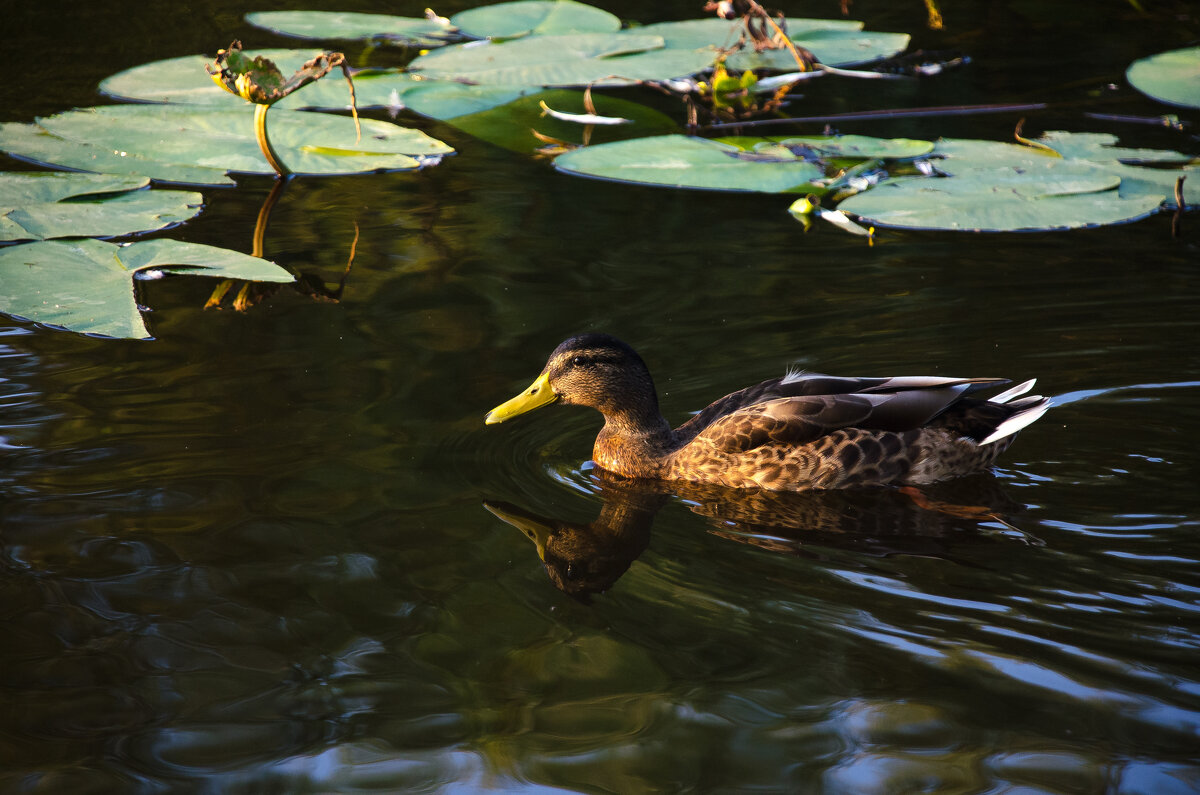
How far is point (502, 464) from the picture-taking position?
16.7 ft

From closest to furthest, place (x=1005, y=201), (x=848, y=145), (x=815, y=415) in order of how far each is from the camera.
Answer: (x=815, y=415), (x=1005, y=201), (x=848, y=145)

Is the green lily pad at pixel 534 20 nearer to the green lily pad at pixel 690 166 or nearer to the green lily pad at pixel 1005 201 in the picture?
the green lily pad at pixel 690 166

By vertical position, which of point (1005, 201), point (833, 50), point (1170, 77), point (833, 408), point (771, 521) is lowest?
point (771, 521)

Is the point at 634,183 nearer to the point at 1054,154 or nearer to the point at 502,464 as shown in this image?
the point at 1054,154

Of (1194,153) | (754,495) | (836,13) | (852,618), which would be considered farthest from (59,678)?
(836,13)

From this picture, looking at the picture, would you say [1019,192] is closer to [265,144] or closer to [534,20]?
[265,144]

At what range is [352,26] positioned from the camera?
10.9 meters

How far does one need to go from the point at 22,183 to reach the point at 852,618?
5.76m

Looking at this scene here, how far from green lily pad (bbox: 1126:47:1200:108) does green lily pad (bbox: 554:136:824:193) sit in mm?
3097

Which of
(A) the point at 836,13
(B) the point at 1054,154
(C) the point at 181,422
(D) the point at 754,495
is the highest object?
(A) the point at 836,13

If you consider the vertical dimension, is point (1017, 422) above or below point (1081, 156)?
below

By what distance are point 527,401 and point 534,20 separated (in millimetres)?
6743

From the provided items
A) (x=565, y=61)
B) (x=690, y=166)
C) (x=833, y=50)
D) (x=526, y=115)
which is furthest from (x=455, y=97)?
(x=833, y=50)

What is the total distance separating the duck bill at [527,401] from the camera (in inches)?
205
